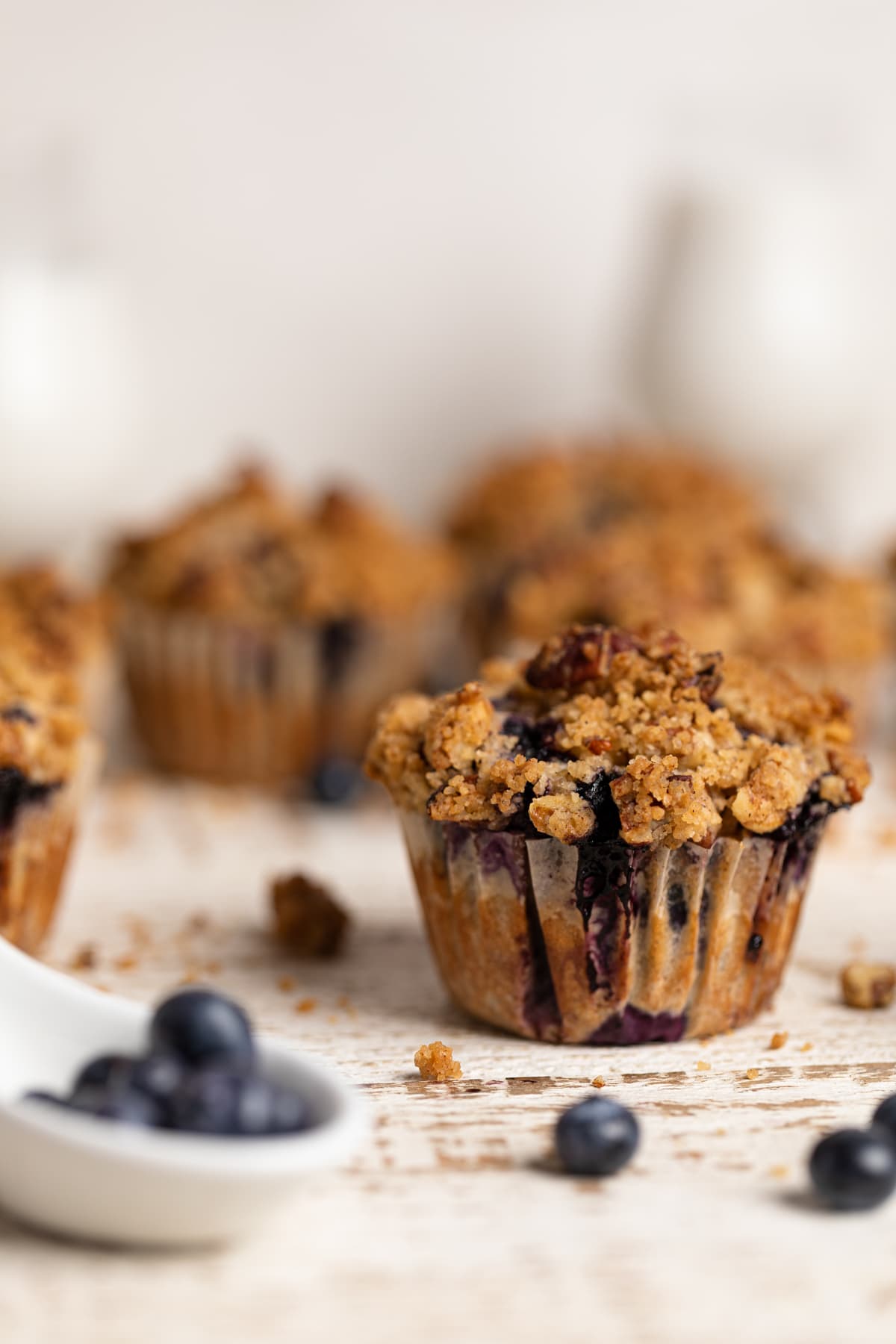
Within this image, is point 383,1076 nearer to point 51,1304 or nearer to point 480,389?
point 51,1304

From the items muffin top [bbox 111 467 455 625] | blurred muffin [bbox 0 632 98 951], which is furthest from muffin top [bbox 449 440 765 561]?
blurred muffin [bbox 0 632 98 951]

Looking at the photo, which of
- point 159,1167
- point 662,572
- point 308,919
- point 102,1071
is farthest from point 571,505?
point 159,1167

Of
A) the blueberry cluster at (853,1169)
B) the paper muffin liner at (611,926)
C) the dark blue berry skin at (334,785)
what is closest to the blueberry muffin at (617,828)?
the paper muffin liner at (611,926)

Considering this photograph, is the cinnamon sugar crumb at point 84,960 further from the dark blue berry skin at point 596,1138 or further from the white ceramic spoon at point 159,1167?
the dark blue berry skin at point 596,1138

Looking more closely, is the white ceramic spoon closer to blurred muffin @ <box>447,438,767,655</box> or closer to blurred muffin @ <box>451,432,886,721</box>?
blurred muffin @ <box>451,432,886,721</box>

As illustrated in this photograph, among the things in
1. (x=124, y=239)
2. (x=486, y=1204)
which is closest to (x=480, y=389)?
(x=124, y=239)

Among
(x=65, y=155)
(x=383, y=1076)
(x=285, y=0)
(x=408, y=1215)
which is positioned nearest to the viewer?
(x=408, y=1215)

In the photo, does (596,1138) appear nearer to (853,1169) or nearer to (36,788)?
(853,1169)

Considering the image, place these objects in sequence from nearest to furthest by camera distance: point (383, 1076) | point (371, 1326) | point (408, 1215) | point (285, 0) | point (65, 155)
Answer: point (371, 1326) → point (408, 1215) → point (383, 1076) → point (65, 155) → point (285, 0)
